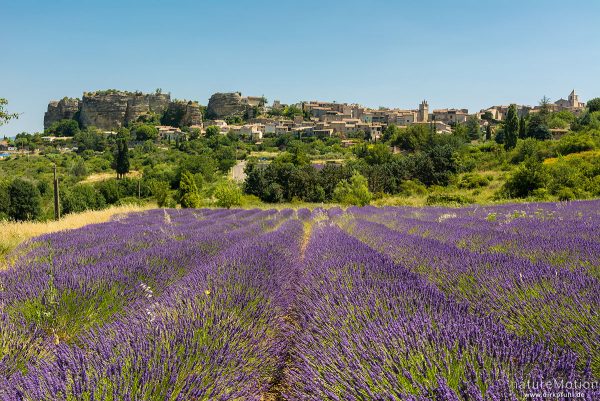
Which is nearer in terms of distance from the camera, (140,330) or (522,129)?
(140,330)

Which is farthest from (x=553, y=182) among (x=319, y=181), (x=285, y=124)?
(x=285, y=124)

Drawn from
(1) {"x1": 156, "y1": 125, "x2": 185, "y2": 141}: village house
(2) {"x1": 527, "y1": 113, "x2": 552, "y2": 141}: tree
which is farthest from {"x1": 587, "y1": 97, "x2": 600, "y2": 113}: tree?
(1) {"x1": 156, "y1": 125, "x2": 185, "y2": 141}: village house

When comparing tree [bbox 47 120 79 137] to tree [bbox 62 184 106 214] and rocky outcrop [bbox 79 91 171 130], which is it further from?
tree [bbox 62 184 106 214]

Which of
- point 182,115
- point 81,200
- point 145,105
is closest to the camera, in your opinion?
point 81,200

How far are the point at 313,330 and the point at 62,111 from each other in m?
161

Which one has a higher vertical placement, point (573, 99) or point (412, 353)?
point (573, 99)

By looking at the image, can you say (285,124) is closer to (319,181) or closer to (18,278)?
(319,181)

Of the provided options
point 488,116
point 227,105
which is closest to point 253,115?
point 227,105

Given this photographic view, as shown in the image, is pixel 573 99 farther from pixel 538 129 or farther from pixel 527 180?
pixel 527 180

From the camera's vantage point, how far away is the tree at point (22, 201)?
33062 mm

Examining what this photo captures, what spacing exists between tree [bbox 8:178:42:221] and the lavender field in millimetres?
35872

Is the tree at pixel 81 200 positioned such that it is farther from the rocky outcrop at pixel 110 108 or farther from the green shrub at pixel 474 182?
the rocky outcrop at pixel 110 108

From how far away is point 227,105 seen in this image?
132750 millimetres

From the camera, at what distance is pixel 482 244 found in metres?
5.07
